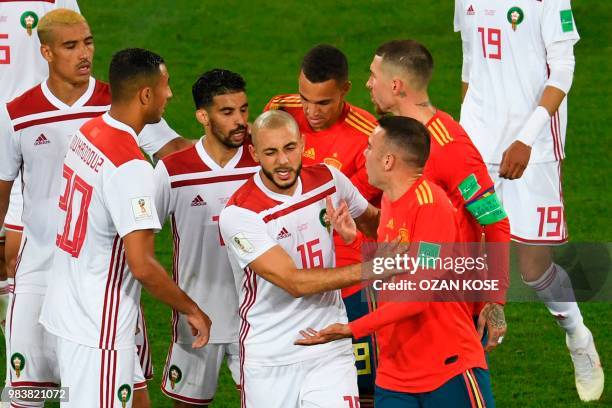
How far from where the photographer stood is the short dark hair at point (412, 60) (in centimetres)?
724

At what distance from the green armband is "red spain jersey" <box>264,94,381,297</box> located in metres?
0.74

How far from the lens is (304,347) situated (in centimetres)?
677

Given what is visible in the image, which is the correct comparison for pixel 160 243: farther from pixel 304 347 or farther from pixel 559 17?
pixel 304 347

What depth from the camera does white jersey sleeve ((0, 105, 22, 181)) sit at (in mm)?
7430

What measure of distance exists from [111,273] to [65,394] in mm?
635

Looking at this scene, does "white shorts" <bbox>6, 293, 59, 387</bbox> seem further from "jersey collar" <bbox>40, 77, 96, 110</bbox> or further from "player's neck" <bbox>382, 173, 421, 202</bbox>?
"player's neck" <bbox>382, 173, 421, 202</bbox>

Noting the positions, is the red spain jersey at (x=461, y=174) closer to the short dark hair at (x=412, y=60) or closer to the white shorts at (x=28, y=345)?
the short dark hair at (x=412, y=60)

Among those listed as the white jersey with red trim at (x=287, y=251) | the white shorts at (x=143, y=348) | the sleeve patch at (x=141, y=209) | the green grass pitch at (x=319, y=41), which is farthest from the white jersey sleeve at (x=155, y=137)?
the green grass pitch at (x=319, y=41)

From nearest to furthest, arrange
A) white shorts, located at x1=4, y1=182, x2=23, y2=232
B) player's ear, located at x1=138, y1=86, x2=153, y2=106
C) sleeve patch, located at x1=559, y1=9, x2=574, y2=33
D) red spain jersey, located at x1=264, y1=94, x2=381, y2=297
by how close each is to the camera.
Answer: player's ear, located at x1=138, y1=86, x2=153, y2=106 → red spain jersey, located at x1=264, y1=94, x2=381, y2=297 → white shorts, located at x1=4, y1=182, x2=23, y2=232 → sleeve patch, located at x1=559, y1=9, x2=574, y2=33

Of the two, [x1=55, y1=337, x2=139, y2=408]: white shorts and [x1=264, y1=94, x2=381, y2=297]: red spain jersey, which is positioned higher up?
[x1=264, y1=94, x2=381, y2=297]: red spain jersey

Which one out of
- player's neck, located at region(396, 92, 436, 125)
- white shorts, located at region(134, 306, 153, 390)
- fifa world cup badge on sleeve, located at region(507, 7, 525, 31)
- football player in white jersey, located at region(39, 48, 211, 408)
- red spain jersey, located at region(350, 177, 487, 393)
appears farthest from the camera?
fifa world cup badge on sleeve, located at region(507, 7, 525, 31)

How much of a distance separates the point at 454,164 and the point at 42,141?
2189 millimetres

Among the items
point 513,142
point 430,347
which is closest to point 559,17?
point 513,142

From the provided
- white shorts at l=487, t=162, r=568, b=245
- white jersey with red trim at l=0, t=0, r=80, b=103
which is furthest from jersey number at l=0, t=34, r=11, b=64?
white shorts at l=487, t=162, r=568, b=245
